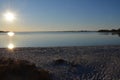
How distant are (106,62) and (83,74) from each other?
3.73 m

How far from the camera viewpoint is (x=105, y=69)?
587 inches

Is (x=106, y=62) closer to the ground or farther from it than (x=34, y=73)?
farther from it

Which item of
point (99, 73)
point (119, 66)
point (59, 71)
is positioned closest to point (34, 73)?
point (59, 71)

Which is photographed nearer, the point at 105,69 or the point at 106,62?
the point at 105,69

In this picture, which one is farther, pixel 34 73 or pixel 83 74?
Answer: pixel 83 74

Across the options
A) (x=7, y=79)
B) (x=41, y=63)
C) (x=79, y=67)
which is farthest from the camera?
(x=41, y=63)

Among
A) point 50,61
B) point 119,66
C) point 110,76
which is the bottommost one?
point 110,76

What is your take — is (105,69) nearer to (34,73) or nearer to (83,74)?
(83,74)

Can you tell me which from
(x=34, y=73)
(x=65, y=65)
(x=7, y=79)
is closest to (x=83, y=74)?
(x=65, y=65)

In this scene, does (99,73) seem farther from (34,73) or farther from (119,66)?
(34,73)

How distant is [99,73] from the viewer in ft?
45.8

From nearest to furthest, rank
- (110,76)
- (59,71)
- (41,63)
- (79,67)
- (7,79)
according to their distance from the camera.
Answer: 1. (7,79)
2. (110,76)
3. (59,71)
4. (79,67)
5. (41,63)

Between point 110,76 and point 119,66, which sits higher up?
point 119,66

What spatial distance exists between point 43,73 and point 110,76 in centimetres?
412
